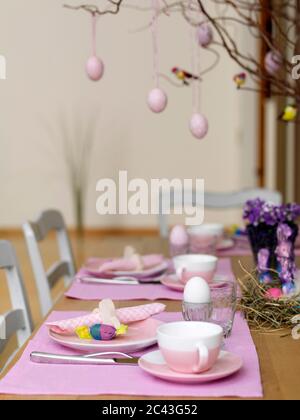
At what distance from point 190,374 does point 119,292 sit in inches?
23.4

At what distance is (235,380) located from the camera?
0.94m

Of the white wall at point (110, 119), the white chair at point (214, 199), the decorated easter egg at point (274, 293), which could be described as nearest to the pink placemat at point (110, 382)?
the decorated easter egg at point (274, 293)

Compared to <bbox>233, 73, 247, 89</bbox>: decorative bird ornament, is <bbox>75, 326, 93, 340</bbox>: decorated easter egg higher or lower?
lower

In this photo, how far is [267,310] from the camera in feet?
4.10

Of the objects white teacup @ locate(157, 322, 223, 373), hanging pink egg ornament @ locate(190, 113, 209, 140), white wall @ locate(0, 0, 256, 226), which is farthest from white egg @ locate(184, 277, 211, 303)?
white wall @ locate(0, 0, 256, 226)

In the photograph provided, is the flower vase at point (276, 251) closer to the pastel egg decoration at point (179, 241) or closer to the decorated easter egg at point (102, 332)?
the pastel egg decoration at point (179, 241)

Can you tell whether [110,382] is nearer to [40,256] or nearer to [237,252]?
[40,256]

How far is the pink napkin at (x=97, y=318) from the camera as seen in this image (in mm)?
1138

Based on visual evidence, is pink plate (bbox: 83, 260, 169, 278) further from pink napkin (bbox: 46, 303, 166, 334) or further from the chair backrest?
pink napkin (bbox: 46, 303, 166, 334)

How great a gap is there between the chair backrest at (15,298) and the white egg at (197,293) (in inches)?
18.4

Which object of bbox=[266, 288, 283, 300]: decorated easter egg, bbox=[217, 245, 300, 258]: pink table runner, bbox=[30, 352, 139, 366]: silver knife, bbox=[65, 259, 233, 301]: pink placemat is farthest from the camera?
bbox=[217, 245, 300, 258]: pink table runner

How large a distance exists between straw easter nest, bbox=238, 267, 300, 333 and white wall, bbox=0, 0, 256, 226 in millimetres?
4428

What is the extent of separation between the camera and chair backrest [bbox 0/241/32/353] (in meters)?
1.52
